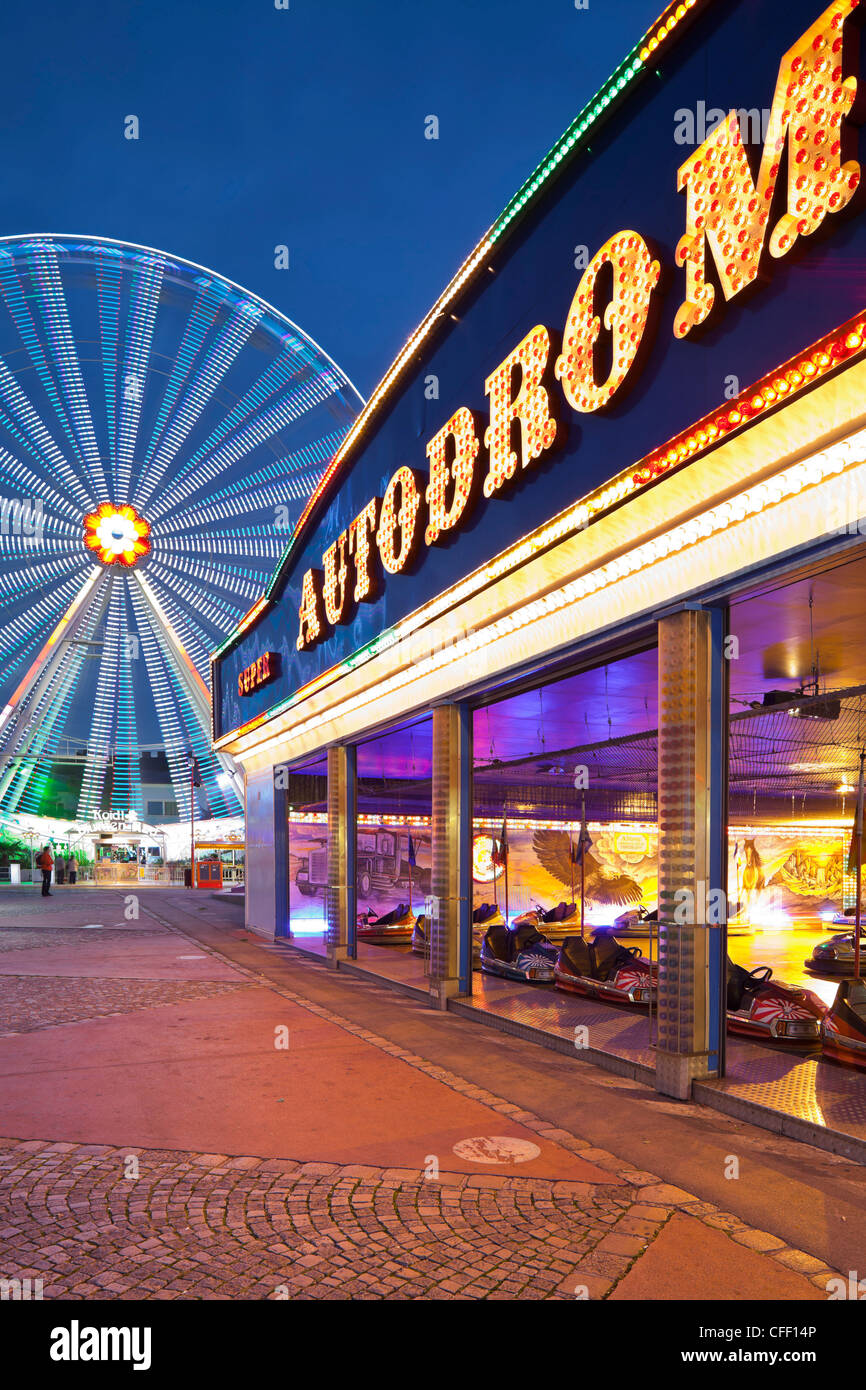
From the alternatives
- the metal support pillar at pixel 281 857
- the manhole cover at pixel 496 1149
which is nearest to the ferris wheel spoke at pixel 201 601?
the metal support pillar at pixel 281 857

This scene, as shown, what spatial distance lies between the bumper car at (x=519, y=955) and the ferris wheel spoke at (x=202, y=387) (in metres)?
30.9

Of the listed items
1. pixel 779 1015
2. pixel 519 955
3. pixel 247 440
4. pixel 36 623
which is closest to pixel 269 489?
pixel 247 440

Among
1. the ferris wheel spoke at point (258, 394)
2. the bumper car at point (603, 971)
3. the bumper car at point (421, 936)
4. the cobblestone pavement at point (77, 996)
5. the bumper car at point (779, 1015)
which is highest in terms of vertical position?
the ferris wheel spoke at point (258, 394)

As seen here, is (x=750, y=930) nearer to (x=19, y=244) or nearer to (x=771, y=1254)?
(x=771, y=1254)

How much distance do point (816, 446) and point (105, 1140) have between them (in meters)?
5.68

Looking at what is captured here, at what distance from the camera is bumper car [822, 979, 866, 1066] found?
22.6 ft

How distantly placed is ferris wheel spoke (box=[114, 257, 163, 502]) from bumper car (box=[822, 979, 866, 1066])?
37097 millimetres

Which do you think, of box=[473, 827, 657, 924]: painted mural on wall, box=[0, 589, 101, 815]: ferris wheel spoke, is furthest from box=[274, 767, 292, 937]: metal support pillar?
box=[0, 589, 101, 815]: ferris wheel spoke

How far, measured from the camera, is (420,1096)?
6730 millimetres

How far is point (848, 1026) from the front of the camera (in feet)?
23.1

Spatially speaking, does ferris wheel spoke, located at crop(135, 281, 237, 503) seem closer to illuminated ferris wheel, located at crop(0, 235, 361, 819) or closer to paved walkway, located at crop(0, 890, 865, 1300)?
illuminated ferris wheel, located at crop(0, 235, 361, 819)

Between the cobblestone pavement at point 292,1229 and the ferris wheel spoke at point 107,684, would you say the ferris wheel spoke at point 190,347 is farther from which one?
the cobblestone pavement at point 292,1229

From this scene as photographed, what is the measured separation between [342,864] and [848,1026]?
8.99 m

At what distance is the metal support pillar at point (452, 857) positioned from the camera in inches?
420
